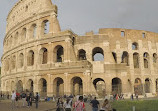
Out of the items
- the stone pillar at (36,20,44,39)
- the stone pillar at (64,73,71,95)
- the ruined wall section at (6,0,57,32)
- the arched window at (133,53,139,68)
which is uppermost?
the ruined wall section at (6,0,57,32)

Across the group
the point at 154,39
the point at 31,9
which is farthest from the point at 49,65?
the point at 154,39

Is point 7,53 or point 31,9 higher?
point 31,9

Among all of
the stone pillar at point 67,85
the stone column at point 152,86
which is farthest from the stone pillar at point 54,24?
the stone column at point 152,86

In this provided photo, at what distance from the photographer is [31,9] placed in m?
28.8

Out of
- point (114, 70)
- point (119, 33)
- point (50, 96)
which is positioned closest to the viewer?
point (50, 96)

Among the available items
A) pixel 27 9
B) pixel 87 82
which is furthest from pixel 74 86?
pixel 27 9

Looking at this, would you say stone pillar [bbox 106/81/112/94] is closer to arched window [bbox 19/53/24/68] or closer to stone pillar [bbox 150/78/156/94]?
stone pillar [bbox 150/78/156/94]

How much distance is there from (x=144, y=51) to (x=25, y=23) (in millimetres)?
22339

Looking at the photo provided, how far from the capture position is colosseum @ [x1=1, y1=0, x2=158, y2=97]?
23297 mm

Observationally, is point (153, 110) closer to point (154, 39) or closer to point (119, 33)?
point (119, 33)

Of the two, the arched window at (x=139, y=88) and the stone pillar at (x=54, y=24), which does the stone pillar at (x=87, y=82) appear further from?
the arched window at (x=139, y=88)

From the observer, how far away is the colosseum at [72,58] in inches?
917

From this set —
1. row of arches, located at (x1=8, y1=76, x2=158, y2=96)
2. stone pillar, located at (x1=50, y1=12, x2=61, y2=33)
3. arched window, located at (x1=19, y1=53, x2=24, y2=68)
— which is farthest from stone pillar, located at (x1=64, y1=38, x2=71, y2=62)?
arched window, located at (x1=19, y1=53, x2=24, y2=68)

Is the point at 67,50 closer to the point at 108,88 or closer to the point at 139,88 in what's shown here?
the point at 108,88
